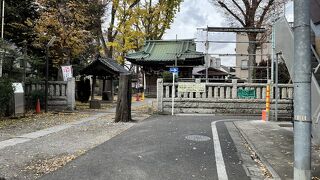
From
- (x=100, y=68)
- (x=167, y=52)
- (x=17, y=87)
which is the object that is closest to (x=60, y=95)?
(x=17, y=87)

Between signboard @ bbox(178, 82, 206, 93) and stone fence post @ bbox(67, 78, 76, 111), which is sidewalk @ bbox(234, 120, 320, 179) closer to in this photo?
signboard @ bbox(178, 82, 206, 93)

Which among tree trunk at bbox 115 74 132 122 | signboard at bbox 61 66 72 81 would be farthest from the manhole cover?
signboard at bbox 61 66 72 81

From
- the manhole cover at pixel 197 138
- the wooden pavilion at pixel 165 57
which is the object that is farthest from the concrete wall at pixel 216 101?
the wooden pavilion at pixel 165 57

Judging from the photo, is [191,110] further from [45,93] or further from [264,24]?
[264,24]

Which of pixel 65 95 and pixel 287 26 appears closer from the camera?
pixel 287 26

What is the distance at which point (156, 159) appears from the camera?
25.8 feet

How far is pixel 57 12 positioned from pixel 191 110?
11452 millimetres

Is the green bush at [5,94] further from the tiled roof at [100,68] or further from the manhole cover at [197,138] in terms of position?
the tiled roof at [100,68]

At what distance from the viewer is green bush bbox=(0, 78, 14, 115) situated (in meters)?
15.5

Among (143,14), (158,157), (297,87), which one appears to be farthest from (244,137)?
(143,14)

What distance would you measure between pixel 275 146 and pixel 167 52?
86.8 feet

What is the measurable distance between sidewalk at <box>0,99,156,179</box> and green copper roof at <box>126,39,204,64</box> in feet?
63.1

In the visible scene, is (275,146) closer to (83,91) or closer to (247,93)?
(247,93)

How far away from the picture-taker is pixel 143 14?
3975 centimetres
